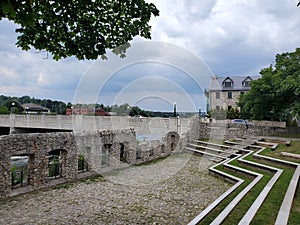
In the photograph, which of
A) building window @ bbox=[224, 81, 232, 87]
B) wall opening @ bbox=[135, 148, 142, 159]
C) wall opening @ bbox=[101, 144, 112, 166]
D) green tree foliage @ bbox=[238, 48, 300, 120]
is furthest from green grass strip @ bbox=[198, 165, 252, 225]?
building window @ bbox=[224, 81, 232, 87]

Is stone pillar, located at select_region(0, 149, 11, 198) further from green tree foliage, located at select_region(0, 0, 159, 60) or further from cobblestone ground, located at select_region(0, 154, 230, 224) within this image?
green tree foliage, located at select_region(0, 0, 159, 60)

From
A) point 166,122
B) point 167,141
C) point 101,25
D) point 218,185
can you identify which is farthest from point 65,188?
point 166,122

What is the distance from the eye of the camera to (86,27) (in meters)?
5.64

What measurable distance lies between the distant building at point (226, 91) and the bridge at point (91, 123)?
2337cm

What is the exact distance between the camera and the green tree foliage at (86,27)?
5.29 metres

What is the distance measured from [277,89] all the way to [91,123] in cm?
1899

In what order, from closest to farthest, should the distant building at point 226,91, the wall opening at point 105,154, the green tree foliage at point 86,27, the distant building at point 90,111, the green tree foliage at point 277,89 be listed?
the green tree foliage at point 86,27 < the wall opening at point 105,154 < the green tree foliage at point 277,89 < the distant building at point 90,111 < the distant building at point 226,91

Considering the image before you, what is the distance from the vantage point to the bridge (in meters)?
23.7

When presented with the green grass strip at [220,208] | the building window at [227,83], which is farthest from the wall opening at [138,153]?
the building window at [227,83]

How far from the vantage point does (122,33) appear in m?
5.83

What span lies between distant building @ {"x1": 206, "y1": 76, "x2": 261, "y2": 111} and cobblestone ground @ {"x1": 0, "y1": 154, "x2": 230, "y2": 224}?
35.4 metres

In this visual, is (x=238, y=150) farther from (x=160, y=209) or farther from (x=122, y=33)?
(x=122, y=33)

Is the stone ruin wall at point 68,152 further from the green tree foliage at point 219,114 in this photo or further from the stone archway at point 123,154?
the green tree foliage at point 219,114

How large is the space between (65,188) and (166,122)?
14873 mm
